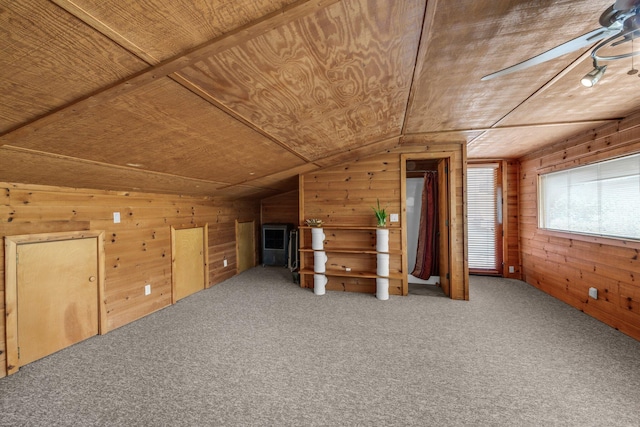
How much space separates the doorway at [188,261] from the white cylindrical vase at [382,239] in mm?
2920

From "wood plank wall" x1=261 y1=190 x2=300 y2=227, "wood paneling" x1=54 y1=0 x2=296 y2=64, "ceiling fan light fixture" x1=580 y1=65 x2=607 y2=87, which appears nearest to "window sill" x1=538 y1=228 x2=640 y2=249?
"ceiling fan light fixture" x1=580 y1=65 x2=607 y2=87

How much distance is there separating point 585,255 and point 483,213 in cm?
187

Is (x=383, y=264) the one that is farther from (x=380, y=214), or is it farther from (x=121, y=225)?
(x=121, y=225)

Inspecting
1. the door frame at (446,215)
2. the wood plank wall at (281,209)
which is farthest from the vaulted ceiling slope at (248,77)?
the wood plank wall at (281,209)

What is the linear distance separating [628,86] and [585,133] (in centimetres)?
151

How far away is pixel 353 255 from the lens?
14.1 feet

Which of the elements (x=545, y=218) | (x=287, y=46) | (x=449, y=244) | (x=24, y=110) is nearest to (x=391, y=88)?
(x=287, y=46)

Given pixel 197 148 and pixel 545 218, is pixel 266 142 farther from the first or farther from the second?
pixel 545 218

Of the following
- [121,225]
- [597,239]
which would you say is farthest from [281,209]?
[597,239]

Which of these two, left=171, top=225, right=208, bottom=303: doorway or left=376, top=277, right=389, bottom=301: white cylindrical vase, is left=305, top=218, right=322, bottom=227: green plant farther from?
left=171, top=225, right=208, bottom=303: doorway

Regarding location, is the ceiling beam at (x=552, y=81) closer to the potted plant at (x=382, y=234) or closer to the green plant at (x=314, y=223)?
the potted plant at (x=382, y=234)

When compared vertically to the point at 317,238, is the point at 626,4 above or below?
above

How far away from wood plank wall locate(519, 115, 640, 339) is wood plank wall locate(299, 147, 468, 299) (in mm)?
1343

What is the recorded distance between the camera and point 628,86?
208cm
